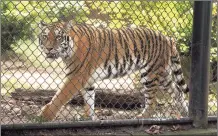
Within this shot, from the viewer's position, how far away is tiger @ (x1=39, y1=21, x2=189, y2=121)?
4.88 m

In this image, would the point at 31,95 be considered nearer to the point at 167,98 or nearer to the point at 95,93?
the point at 95,93

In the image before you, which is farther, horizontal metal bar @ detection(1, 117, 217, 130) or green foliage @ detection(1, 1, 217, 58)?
green foliage @ detection(1, 1, 217, 58)

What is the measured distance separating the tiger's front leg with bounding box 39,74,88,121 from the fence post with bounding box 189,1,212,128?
143 centimetres

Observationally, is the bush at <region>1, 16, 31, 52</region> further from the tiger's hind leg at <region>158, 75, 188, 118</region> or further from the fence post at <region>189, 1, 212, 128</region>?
the fence post at <region>189, 1, 212, 128</region>

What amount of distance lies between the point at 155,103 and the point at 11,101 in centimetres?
175

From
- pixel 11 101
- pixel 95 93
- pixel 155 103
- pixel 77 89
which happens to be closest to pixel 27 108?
pixel 11 101

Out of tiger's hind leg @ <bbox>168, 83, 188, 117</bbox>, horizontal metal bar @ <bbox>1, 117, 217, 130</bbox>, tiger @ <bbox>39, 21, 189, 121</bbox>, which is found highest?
tiger @ <bbox>39, 21, 189, 121</bbox>

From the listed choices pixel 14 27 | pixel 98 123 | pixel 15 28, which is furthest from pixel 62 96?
pixel 14 27

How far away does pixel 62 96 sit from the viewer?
4.60 m

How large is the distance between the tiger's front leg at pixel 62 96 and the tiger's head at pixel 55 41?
1.05 feet

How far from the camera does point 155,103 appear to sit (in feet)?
18.2

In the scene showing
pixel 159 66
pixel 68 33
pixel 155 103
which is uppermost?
pixel 68 33

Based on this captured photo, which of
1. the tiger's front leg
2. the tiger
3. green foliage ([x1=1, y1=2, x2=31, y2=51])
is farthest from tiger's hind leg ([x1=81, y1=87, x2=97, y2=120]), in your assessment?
green foliage ([x1=1, y1=2, x2=31, y2=51])

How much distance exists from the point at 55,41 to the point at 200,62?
6.52ft
